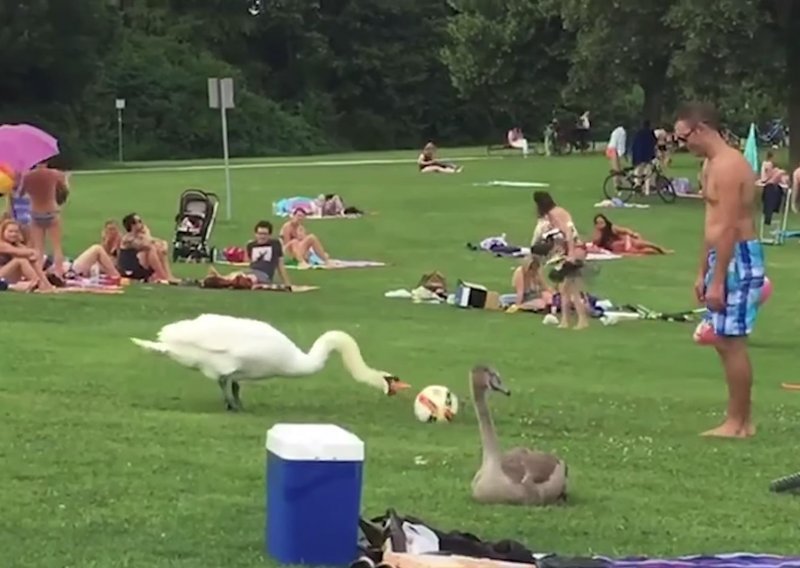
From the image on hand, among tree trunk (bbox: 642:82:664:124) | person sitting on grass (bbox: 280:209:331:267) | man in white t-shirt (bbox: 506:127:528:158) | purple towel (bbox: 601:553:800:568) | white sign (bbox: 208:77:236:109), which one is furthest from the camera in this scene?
man in white t-shirt (bbox: 506:127:528:158)

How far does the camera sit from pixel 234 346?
9.99 meters

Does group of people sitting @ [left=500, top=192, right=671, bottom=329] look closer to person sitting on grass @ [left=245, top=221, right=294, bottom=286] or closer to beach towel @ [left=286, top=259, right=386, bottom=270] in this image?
person sitting on grass @ [left=245, top=221, right=294, bottom=286]

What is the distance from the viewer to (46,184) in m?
20.1

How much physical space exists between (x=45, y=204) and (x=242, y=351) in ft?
35.2

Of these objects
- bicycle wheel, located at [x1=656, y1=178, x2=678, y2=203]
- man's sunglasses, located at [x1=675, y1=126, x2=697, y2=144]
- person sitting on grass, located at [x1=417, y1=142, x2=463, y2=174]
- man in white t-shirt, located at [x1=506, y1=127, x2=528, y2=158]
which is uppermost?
man's sunglasses, located at [x1=675, y1=126, x2=697, y2=144]

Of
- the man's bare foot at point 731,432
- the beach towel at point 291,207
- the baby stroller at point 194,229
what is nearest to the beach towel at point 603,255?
the baby stroller at point 194,229

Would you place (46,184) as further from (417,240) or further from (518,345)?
(417,240)

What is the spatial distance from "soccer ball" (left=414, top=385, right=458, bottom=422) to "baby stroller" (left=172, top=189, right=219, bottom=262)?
13.5 meters

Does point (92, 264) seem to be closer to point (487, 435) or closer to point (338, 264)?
point (338, 264)

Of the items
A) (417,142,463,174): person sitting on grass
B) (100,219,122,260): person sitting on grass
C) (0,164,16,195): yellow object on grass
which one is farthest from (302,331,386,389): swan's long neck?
(417,142,463,174): person sitting on grass

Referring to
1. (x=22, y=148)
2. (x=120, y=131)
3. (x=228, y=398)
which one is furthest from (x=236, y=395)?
(x=120, y=131)

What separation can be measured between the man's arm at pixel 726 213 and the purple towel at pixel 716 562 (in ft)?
10.8

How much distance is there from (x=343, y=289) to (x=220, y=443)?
444 inches

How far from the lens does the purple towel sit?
621 cm
